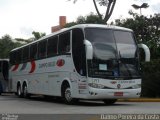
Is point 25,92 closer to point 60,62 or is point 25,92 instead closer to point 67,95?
point 60,62

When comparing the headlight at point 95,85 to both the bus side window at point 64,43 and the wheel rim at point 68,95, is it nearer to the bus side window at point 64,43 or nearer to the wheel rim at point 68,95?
the wheel rim at point 68,95

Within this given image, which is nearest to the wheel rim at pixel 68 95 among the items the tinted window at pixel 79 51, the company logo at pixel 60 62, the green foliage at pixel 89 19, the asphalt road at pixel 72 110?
the asphalt road at pixel 72 110

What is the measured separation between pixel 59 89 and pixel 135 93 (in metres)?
3.79

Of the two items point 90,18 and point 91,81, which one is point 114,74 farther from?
point 90,18

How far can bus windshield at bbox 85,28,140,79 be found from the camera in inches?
758

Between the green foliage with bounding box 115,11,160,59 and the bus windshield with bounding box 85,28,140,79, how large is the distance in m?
14.9

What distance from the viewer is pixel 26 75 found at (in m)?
27.8

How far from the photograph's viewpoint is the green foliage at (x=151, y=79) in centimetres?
2638

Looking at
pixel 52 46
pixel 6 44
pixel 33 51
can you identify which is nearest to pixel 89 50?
pixel 52 46

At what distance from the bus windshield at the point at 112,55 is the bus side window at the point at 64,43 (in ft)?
4.58

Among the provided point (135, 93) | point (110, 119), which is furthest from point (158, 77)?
point (110, 119)

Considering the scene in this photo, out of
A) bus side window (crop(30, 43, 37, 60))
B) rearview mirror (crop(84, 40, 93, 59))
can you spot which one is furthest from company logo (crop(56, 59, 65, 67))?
bus side window (crop(30, 43, 37, 60))

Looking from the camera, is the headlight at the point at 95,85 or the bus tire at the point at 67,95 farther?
the bus tire at the point at 67,95

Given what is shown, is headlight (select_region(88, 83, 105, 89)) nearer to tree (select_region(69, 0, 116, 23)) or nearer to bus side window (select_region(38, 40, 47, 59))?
bus side window (select_region(38, 40, 47, 59))
